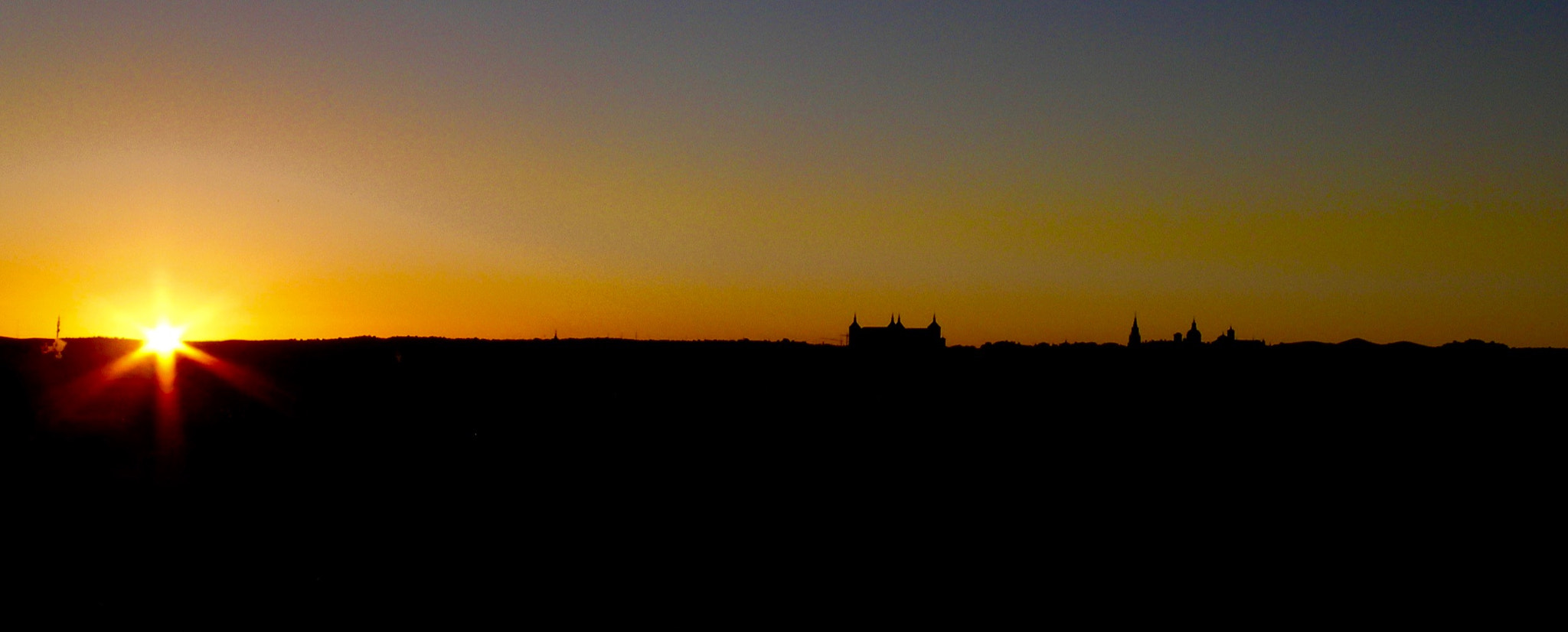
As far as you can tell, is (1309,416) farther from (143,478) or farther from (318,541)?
(143,478)

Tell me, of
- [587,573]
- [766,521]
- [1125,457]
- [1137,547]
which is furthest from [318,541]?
[1125,457]

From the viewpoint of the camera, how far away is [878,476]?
20578 mm

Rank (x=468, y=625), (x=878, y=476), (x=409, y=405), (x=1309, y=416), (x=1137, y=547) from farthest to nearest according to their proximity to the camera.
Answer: (x=409, y=405)
(x=1309, y=416)
(x=878, y=476)
(x=1137, y=547)
(x=468, y=625)

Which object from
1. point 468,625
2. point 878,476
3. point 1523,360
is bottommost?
point 468,625

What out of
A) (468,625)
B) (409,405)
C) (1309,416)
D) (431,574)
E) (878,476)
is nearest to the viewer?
(468,625)

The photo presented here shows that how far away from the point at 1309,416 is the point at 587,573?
13.7 metres

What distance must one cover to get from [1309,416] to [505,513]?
14312 millimetres

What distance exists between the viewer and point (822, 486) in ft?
66.0

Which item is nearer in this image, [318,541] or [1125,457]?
[318,541]

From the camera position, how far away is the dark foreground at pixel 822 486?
1596 cm

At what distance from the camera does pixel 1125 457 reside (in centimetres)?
2131

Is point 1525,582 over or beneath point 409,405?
beneath

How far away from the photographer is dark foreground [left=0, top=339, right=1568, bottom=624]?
1596cm

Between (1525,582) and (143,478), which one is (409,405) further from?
(1525,582)
